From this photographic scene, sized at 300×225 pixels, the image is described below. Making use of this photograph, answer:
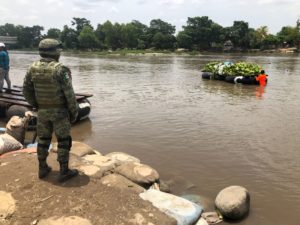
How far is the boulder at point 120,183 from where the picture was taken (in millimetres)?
5560

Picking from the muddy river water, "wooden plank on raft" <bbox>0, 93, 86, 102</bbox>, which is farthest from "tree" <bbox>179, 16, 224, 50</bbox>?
"wooden plank on raft" <bbox>0, 93, 86, 102</bbox>

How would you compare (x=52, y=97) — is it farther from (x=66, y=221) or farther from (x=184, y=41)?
(x=184, y=41)

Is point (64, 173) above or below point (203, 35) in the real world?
below

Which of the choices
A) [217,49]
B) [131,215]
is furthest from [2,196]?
[217,49]

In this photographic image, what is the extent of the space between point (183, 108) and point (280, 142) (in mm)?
5142

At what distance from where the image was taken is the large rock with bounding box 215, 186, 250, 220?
5.75 m

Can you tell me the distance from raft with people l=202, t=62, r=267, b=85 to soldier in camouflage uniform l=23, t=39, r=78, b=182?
17.5 metres

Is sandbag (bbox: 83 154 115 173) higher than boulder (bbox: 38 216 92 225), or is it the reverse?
sandbag (bbox: 83 154 115 173)

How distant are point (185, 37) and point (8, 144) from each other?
87584 millimetres

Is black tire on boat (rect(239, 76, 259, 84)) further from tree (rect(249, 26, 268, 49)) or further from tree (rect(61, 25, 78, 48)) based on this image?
tree (rect(61, 25, 78, 48))

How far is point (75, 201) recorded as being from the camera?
496 cm

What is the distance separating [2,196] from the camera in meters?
5.10

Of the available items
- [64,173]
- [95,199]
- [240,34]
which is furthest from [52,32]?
[95,199]

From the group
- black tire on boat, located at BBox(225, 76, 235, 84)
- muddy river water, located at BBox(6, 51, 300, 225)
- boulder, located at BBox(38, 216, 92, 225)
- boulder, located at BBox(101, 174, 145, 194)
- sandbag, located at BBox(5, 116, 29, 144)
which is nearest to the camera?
boulder, located at BBox(38, 216, 92, 225)
